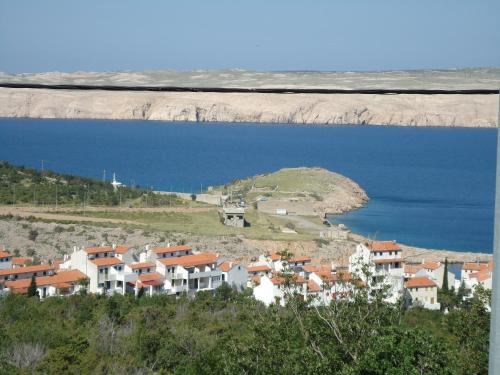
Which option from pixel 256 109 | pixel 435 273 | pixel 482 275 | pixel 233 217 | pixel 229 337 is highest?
pixel 256 109

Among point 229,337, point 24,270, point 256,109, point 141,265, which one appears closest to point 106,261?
point 141,265

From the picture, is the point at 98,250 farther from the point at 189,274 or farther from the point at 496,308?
the point at 496,308

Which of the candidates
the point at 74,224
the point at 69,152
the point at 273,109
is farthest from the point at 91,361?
the point at 273,109

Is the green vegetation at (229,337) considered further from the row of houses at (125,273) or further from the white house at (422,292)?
the white house at (422,292)

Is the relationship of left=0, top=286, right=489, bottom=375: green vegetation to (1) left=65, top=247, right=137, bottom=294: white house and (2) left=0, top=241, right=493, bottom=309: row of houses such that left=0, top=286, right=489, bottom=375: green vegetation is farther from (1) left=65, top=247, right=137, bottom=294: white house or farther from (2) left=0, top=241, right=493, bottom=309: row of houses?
(1) left=65, top=247, right=137, bottom=294: white house

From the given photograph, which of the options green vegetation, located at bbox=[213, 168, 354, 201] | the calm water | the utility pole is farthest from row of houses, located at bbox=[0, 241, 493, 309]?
green vegetation, located at bbox=[213, 168, 354, 201]

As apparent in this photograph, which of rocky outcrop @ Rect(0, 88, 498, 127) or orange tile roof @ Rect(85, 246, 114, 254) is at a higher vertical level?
rocky outcrop @ Rect(0, 88, 498, 127)
